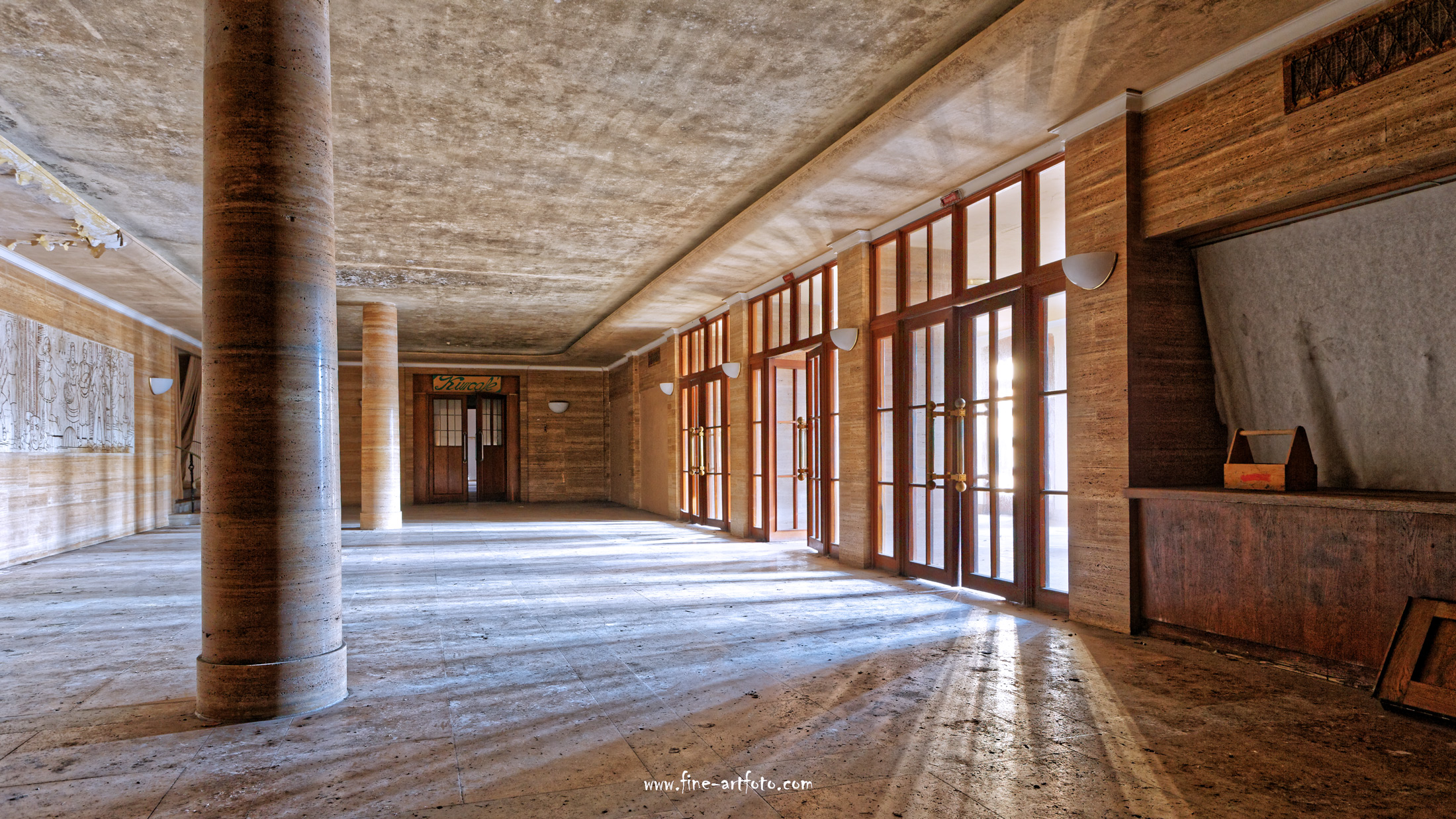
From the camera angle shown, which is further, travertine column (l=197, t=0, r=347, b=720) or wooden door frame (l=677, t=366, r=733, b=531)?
wooden door frame (l=677, t=366, r=733, b=531)

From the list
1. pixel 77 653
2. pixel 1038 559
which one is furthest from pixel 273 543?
pixel 1038 559

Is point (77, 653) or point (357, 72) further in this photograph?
point (357, 72)

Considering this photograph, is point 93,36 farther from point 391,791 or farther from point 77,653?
point 391,791

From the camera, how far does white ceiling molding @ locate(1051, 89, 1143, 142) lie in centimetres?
515

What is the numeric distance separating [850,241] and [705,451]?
5.89m

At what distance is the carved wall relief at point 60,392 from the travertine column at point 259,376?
707cm

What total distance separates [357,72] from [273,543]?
3.17 metres

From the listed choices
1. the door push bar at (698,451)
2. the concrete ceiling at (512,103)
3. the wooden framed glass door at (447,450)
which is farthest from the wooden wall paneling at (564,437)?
the concrete ceiling at (512,103)

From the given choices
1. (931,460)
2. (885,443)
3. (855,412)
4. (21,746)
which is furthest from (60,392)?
(931,460)

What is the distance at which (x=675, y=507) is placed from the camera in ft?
49.6

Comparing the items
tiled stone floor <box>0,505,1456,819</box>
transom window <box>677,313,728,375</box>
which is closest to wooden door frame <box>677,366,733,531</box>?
transom window <box>677,313,728,375</box>

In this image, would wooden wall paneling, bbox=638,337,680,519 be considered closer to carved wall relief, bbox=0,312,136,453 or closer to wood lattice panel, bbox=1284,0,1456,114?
carved wall relief, bbox=0,312,136,453

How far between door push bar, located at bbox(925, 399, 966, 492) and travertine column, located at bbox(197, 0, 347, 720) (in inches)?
189

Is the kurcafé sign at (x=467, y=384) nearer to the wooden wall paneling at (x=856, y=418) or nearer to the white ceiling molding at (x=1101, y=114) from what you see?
the wooden wall paneling at (x=856, y=418)
